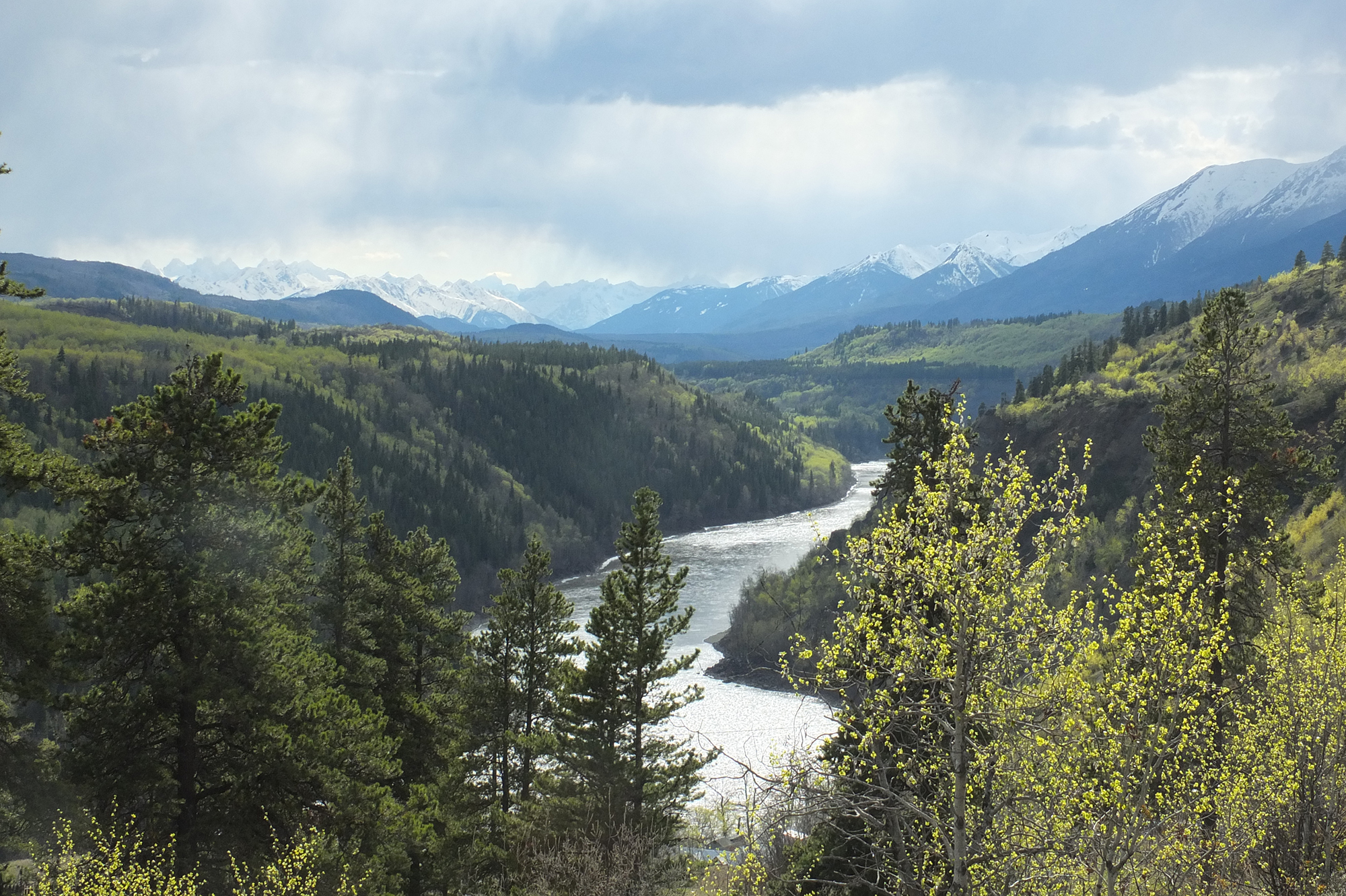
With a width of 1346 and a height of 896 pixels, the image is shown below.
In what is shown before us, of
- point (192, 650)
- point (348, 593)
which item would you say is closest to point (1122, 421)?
point (348, 593)

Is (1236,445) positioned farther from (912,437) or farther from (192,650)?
(192,650)

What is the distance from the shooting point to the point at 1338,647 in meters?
19.1

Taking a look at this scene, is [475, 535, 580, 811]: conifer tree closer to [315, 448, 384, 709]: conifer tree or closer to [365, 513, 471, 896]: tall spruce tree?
[365, 513, 471, 896]: tall spruce tree

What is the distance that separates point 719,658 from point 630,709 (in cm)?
7359

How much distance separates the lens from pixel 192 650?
67.6 ft

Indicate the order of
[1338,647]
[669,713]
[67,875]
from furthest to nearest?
[669,713] → [1338,647] → [67,875]

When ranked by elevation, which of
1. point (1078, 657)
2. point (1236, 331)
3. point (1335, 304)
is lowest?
point (1078, 657)

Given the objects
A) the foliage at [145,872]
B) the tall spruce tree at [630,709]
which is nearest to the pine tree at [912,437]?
the tall spruce tree at [630,709]

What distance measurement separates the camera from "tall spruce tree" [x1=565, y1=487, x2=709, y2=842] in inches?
1249

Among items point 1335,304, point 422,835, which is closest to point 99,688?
point 422,835

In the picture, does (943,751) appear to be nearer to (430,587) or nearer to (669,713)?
(669,713)

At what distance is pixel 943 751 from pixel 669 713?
19293 mm

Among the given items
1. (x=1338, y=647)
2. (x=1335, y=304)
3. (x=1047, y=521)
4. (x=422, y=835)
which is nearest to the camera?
(x=1047, y=521)

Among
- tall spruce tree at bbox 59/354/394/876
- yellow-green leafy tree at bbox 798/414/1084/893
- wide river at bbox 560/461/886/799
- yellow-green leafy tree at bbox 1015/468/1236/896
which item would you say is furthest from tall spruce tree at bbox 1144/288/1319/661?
tall spruce tree at bbox 59/354/394/876
